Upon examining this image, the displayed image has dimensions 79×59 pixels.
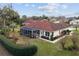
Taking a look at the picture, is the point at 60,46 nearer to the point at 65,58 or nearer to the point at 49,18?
the point at 65,58

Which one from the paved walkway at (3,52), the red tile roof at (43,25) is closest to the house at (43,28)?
the red tile roof at (43,25)

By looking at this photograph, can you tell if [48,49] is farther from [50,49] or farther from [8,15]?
[8,15]

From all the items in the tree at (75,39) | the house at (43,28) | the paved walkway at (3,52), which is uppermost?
the house at (43,28)

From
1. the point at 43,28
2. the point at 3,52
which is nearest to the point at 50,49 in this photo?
the point at 43,28

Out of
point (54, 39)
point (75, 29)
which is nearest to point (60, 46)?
point (54, 39)

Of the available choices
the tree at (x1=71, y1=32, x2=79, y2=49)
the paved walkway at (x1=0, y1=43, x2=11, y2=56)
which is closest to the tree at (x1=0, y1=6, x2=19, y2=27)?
the paved walkway at (x1=0, y1=43, x2=11, y2=56)

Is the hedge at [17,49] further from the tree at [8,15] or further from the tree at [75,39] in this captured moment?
the tree at [75,39]
